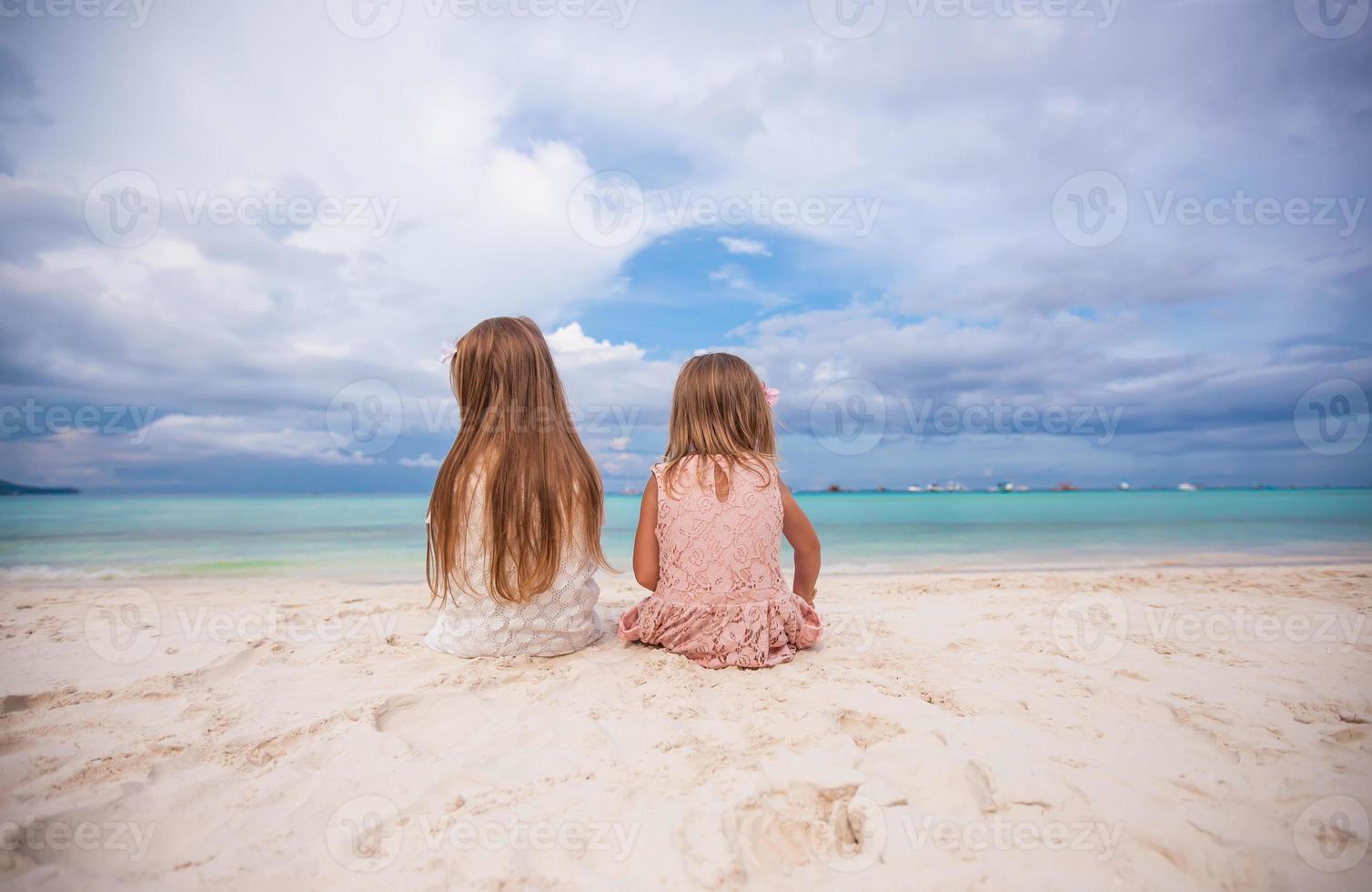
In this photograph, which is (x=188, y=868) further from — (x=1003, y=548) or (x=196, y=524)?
(x=196, y=524)

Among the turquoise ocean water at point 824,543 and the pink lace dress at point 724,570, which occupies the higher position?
the pink lace dress at point 724,570

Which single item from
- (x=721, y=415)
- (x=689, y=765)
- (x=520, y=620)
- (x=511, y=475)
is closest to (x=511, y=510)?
(x=511, y=475)

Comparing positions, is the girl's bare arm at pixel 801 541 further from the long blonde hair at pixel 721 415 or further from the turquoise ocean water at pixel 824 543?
the turquoise ocean water at pixel 824 543

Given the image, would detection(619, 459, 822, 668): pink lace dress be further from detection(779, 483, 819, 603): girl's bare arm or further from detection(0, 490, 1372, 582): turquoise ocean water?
detection(0, 490, 1372, 582): turquoise ocean water

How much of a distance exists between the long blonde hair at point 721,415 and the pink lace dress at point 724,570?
0.08 m

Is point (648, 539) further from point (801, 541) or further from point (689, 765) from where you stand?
point (689, 765)

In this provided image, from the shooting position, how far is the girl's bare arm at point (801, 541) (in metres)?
3.57

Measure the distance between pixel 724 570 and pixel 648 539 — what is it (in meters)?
0.49

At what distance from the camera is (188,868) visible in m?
1.82

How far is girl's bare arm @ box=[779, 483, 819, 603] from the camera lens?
3568mm

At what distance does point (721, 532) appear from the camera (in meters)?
3.43

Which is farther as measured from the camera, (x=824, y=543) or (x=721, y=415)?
(x=824, y=543)

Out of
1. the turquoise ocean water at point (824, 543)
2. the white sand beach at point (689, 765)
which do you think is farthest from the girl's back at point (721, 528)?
the turquoise ocean water at point (824, 543)

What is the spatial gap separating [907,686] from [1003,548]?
9124 mm
